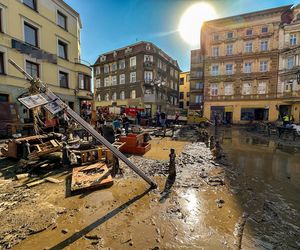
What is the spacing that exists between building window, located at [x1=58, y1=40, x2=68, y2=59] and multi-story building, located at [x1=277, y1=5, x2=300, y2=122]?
92.5 feet

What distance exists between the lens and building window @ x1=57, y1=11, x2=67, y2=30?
16.3m

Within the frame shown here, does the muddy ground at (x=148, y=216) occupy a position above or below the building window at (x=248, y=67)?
below

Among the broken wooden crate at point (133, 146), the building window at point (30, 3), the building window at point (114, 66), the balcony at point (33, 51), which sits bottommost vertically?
the broken wooden crate at point (133, 146)

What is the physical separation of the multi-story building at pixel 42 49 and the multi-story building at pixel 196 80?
22.6 m

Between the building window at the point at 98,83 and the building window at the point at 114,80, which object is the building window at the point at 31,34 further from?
the building window at the point at 98,83

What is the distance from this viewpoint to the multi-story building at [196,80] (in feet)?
114

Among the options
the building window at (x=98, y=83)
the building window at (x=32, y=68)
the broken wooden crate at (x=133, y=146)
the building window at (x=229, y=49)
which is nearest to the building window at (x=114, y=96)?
the building window at (x=98, y=83)

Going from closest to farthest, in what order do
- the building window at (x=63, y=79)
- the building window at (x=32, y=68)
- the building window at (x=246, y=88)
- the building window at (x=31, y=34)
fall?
the building window at (x=31, y=34) < the building window at (x=32, y=68) < the building window at (x=63, y=79) < the building window at (x=246, y=88)

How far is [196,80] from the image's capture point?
35281 millimetres

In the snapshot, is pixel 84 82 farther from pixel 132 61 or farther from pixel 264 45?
pixel 264 45

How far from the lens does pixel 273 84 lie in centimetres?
2470

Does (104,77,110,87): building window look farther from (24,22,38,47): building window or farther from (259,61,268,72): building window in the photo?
(259,61,268,72): building window

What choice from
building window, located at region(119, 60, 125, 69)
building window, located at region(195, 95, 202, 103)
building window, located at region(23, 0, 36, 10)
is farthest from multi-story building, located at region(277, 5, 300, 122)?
building window, located at region(23, 0, 36, 10)

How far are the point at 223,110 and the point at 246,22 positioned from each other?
1367cm
